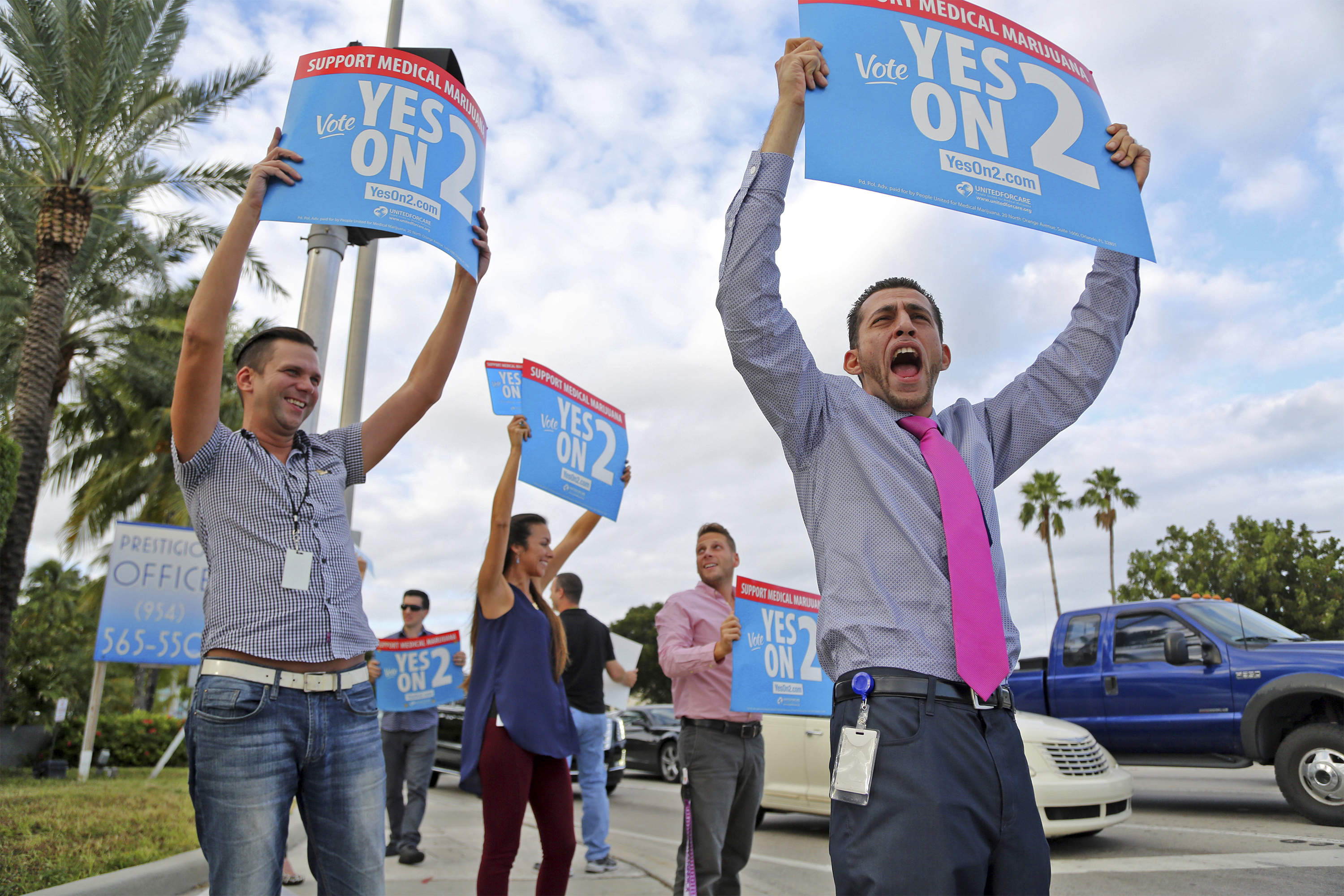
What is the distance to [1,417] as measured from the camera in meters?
16.7

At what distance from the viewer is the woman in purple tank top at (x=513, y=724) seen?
382 centimetres

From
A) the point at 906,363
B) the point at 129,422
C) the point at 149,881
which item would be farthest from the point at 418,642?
the point at 129,422

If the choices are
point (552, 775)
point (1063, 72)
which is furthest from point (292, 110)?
point (552, 775)

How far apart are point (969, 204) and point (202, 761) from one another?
94.8 inches

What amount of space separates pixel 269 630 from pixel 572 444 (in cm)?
378

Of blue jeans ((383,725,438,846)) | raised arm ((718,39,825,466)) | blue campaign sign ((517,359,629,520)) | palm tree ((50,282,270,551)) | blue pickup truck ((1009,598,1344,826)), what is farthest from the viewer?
palm tree ((50,282,270,551))

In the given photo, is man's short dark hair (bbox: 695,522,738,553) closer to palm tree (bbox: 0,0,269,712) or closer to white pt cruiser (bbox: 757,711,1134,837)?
white pt cruiser (bbox: 757,711,1134,837)

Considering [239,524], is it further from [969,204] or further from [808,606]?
[808,606]

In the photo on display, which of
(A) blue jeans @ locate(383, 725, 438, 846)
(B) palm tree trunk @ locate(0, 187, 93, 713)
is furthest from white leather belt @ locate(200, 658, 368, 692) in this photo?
(B) palm tree trunk @ locate(0, 187, 93, 713)

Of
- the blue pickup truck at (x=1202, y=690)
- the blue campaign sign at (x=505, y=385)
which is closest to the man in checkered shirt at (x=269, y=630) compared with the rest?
the blue campaign sign at (x=505, y=385)

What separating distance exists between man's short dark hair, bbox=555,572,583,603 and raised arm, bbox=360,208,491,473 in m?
4.65

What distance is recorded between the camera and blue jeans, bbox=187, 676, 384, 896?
223 centimetres

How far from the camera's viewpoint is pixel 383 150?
10.00 feet

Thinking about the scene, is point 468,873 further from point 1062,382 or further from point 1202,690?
point 1202,690
